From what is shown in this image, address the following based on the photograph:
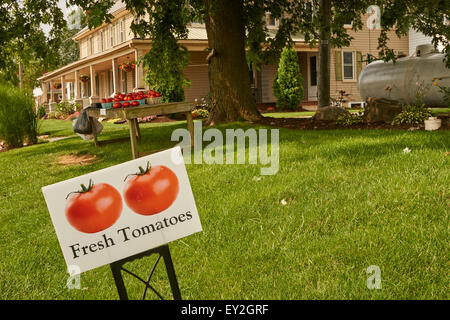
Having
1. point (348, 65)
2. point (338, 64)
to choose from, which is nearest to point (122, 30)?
point (338, 64)

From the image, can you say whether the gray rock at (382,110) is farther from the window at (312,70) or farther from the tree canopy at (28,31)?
the window at (312,70)

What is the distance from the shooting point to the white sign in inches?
66.7

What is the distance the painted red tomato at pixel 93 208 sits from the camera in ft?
5.57

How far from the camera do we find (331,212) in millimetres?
3623

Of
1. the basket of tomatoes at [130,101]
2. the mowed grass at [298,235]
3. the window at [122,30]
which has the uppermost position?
the window at [122,30]

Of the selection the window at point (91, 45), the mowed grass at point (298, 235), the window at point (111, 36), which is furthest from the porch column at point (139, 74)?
the mowed grass at point (298, 235)

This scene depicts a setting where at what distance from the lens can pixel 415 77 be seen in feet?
43.7

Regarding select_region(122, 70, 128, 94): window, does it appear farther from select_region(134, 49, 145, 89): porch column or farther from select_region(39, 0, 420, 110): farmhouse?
select_region(134, 49, 145, 89): porch column

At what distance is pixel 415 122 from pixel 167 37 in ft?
20.9

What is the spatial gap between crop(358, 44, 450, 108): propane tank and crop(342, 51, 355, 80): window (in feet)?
30.5

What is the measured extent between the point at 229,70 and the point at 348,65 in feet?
52.8

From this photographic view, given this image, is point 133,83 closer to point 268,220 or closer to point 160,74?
point 160,74

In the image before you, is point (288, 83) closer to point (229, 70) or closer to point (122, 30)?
point (229, 70)

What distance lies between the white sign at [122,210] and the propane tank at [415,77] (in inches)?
463
